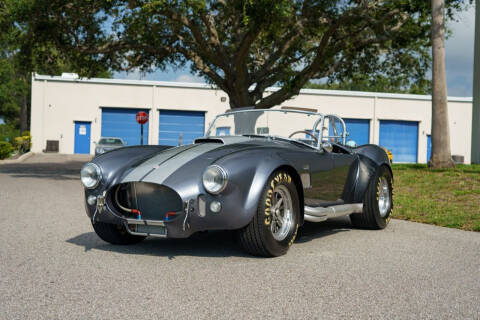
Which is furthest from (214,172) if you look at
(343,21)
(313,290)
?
(343,21)

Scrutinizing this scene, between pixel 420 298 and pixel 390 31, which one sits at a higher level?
pixel 390 31

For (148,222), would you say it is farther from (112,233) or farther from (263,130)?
(263,130)

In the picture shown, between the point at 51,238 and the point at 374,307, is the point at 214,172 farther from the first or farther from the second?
the point at 51,238

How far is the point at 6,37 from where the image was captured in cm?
1598

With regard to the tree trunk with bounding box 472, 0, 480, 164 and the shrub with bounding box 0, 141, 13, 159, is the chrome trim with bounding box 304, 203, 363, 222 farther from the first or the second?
the shrub with bounding box 0, 141, 13, 159

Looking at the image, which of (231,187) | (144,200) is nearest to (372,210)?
(231,187)

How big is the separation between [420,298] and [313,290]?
28.0 inches

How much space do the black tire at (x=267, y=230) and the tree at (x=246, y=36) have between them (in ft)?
28.4

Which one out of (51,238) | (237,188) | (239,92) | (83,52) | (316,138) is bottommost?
(51,238)

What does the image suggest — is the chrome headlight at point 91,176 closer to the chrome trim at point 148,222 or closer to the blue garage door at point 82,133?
the chrome trim at point 148,222

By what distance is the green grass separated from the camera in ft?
24.9

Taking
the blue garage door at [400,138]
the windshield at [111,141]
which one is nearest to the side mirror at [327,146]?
the windshield at [111,141]

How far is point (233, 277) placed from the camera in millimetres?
3992

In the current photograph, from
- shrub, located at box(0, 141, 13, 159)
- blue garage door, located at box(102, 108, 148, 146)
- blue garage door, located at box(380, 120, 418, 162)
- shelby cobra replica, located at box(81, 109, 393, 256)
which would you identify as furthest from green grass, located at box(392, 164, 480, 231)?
blue garage door, located at box(380, 120, 418, 162)
